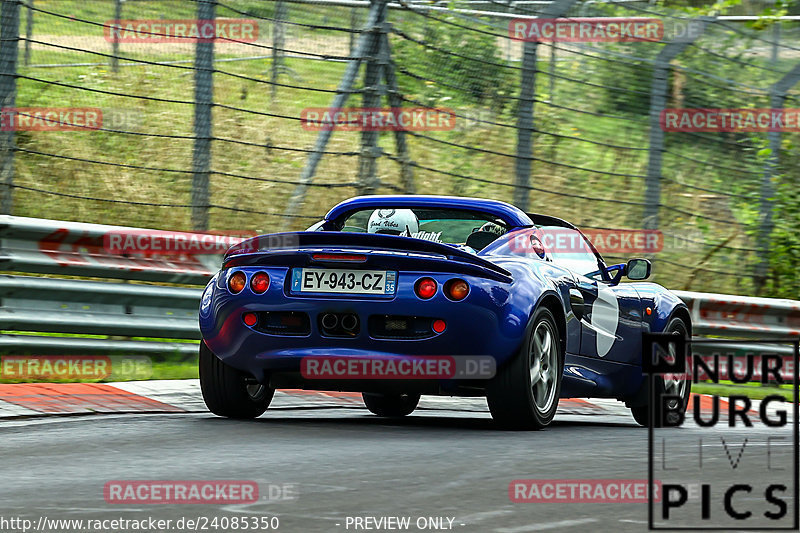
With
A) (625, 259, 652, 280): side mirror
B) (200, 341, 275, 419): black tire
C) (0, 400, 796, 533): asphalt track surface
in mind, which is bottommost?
(0, 400, 796, 533): asphalt track surface

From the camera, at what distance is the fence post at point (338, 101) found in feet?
37.5

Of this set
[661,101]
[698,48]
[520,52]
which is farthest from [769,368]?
[698,48]

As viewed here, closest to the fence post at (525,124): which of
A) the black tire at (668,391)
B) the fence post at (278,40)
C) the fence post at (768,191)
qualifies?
the fence post at (278,40)

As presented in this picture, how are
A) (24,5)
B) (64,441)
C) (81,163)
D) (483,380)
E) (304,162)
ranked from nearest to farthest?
1. (64,441)
2. (483,380)
3. (24,5)
4. (81,163)
5. (304,162)

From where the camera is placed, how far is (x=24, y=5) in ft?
32.8

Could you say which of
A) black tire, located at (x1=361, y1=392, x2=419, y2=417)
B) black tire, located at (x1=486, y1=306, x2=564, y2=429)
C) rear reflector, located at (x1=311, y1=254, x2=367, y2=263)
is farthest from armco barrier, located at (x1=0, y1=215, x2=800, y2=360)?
rear reflector, located at (x1=311, y1=254, x2=367, y2=263)

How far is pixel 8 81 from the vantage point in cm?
968

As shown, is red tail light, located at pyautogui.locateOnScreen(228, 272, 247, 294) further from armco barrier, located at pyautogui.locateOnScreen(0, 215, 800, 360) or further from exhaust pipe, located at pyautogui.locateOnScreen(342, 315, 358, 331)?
armco barrier, located at pyautogui.locateOnScreen(0, 215, 800, 360)

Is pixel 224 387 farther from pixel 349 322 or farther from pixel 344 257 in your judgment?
pixel 344 257

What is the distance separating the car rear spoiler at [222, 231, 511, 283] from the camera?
693 centimetres

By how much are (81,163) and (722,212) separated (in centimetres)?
655

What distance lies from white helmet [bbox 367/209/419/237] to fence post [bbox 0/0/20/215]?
10.0ft

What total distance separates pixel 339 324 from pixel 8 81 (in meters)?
3.90

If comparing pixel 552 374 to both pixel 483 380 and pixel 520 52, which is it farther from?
pixel 520 52
